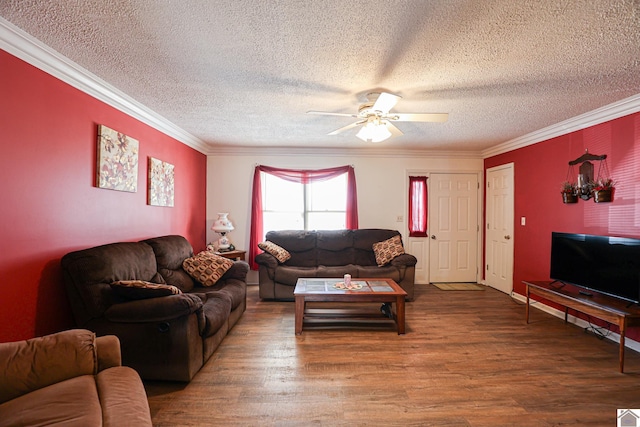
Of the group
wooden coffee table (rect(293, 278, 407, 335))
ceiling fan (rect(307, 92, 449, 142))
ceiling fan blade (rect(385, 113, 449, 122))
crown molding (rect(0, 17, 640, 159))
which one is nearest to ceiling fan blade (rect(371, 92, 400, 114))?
ceiling fan (rect(307, 92, 449, 142))

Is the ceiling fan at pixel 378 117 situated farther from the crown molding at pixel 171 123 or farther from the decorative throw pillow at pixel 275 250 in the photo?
the decorative throw pillow at pixel 275 250

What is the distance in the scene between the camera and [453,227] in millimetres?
5559

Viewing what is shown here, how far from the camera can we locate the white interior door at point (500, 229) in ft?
15.8

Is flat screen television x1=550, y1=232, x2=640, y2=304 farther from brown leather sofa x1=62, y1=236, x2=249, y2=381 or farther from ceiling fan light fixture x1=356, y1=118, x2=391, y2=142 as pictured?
brown leather sofa x1=62, y1=236, x2=249, y2=381

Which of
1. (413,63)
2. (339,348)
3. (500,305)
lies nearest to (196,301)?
(339,348)

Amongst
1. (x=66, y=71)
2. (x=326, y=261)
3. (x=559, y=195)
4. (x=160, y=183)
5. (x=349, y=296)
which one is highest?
(x=66, y=71)

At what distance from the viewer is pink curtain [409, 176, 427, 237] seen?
217 inches

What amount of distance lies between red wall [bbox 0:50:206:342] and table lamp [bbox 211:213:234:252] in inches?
72.5

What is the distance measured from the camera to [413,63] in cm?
228

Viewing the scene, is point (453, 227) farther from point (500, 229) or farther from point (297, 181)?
A: point (297, 181)

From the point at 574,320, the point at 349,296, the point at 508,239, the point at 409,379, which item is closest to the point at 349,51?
the point at 349,296

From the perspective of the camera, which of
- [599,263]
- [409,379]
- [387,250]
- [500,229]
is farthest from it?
[500,229]

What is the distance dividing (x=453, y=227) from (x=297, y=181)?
3.05m

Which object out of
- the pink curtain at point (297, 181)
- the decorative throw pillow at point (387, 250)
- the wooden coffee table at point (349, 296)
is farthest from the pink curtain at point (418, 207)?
the wooden coffee table at point (349, 296)
